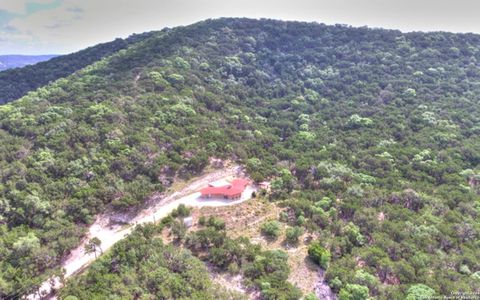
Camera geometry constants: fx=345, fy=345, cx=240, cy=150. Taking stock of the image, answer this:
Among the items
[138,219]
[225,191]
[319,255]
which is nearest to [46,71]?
[138,219]

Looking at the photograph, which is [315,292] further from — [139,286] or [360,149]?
[360,149]

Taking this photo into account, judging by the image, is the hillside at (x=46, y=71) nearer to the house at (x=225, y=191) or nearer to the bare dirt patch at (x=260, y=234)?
the house at (x=225, y=191)

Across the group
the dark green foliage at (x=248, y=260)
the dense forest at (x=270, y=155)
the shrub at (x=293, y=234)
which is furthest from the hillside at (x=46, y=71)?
the shrub at (x=293, y=234)

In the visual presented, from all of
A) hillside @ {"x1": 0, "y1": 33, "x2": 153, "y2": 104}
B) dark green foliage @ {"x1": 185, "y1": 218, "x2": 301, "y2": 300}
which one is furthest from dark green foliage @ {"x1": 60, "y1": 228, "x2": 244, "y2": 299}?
hillside @ {"x1": 0, "y1": 33, "x2": 153, "y2": 104}

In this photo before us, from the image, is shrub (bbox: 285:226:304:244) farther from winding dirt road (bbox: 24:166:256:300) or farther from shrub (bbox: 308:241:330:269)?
winding dirt road (bbox: 24:166:256:300)

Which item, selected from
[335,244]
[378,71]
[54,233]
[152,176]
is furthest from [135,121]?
[378,71]

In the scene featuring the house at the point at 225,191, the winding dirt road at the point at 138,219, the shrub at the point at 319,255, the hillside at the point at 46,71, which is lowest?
the shrub at the point at 319,255
